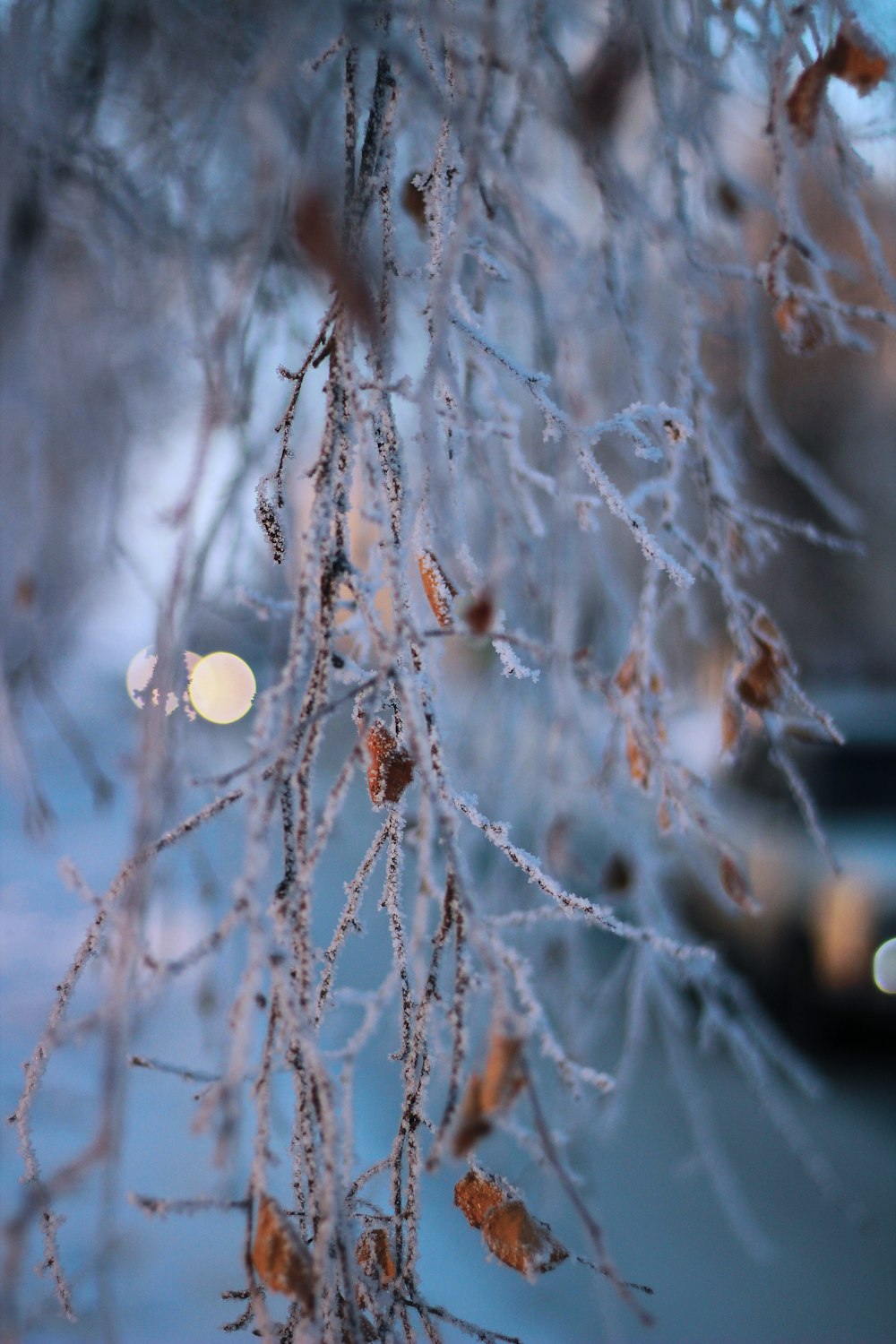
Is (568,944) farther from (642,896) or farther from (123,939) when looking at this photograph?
(123,939)

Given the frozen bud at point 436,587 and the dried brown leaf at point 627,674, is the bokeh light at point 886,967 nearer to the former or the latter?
the dried brown leaf at point 627,674

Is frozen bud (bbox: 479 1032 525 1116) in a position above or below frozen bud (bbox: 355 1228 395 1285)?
above

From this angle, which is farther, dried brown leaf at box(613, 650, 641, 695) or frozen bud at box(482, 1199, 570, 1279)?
dried brown leaf at box(613, 650, 641, 695)

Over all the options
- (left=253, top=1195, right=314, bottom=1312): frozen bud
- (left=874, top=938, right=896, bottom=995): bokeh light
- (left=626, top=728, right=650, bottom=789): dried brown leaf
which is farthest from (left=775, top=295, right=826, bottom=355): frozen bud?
(left=874, top=938, right=896, bottom=995): bokeh light

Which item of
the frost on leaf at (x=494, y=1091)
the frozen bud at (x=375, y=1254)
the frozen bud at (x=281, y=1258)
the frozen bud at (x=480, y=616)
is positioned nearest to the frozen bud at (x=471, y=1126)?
the frost on leaf at (x=494, y=1091)

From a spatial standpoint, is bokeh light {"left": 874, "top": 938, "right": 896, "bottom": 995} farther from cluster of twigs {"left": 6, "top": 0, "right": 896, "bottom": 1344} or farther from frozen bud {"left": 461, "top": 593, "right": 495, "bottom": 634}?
frozen bud {"left": 461, "top": 593, "right": 495, "bottom": 634}

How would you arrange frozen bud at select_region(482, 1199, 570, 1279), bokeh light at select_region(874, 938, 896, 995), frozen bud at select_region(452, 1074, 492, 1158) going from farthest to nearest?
1. bokeh light at select_region(874, 938, 896, 995)
2. frozen bud at select_region(482, 1199, 570, 1279)
3. frozen bud at select_region(452, 1074, 492, 1158)
